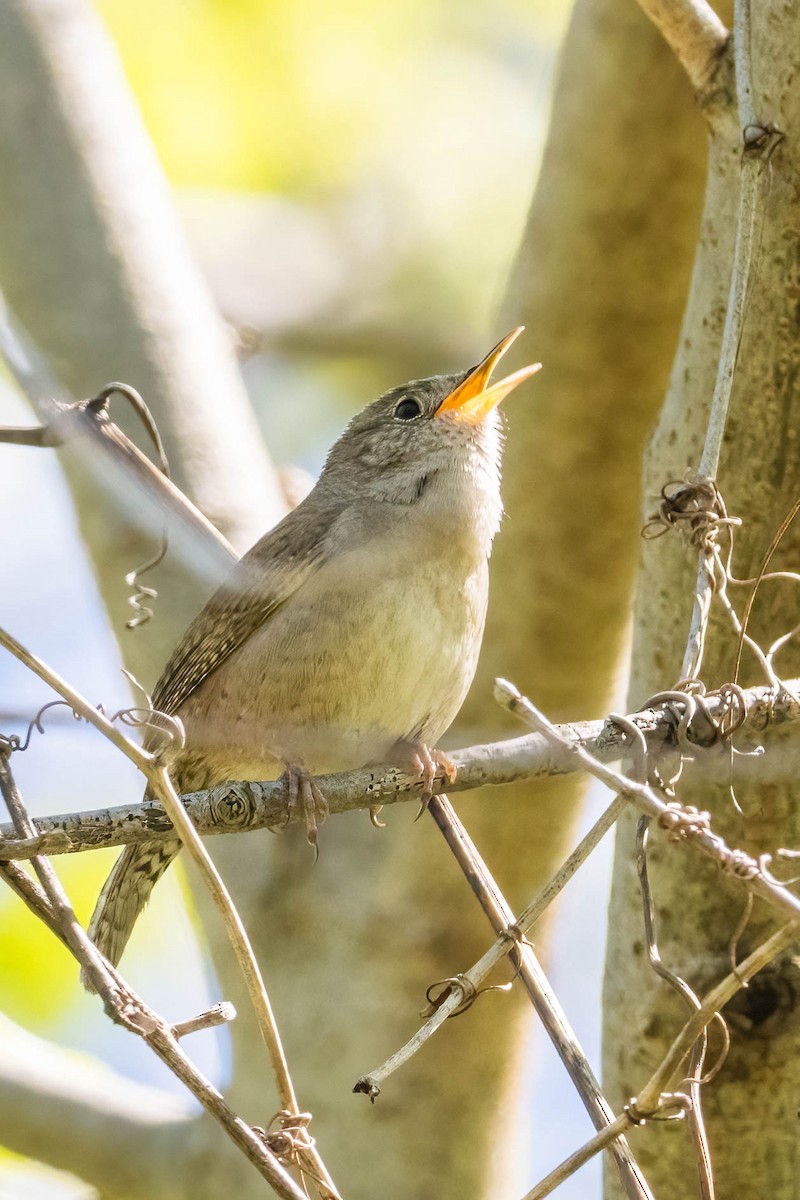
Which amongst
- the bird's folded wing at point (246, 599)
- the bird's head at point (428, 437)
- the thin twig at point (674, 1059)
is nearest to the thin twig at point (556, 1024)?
the thin twig at point (674, 1059)

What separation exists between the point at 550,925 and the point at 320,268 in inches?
164

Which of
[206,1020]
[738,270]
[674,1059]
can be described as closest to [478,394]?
[738,270]

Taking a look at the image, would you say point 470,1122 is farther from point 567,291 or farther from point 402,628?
point 567,291

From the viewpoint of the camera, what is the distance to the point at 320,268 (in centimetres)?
723

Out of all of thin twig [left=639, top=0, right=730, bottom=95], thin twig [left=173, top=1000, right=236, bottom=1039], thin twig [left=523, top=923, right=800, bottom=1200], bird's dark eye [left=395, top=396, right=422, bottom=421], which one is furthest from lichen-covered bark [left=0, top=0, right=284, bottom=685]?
thin twig [left=523, top=923, right=800, bottom=1200]

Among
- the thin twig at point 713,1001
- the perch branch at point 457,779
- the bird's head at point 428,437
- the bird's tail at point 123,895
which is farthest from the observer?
the bird's head at point 428,437

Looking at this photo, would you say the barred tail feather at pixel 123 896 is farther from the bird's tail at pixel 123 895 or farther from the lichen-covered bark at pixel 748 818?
the lichen-covered bark at pixel 748 818

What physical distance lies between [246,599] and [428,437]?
81 centimetres

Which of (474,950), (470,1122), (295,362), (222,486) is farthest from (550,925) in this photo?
(295,362)

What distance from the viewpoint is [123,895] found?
3.49 meters

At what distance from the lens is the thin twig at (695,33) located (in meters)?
3.12

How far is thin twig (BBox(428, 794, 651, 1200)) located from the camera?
1969 millimetres

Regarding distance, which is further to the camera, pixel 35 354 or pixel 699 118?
pixel 35 354

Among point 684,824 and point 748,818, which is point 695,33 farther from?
point 684,824
